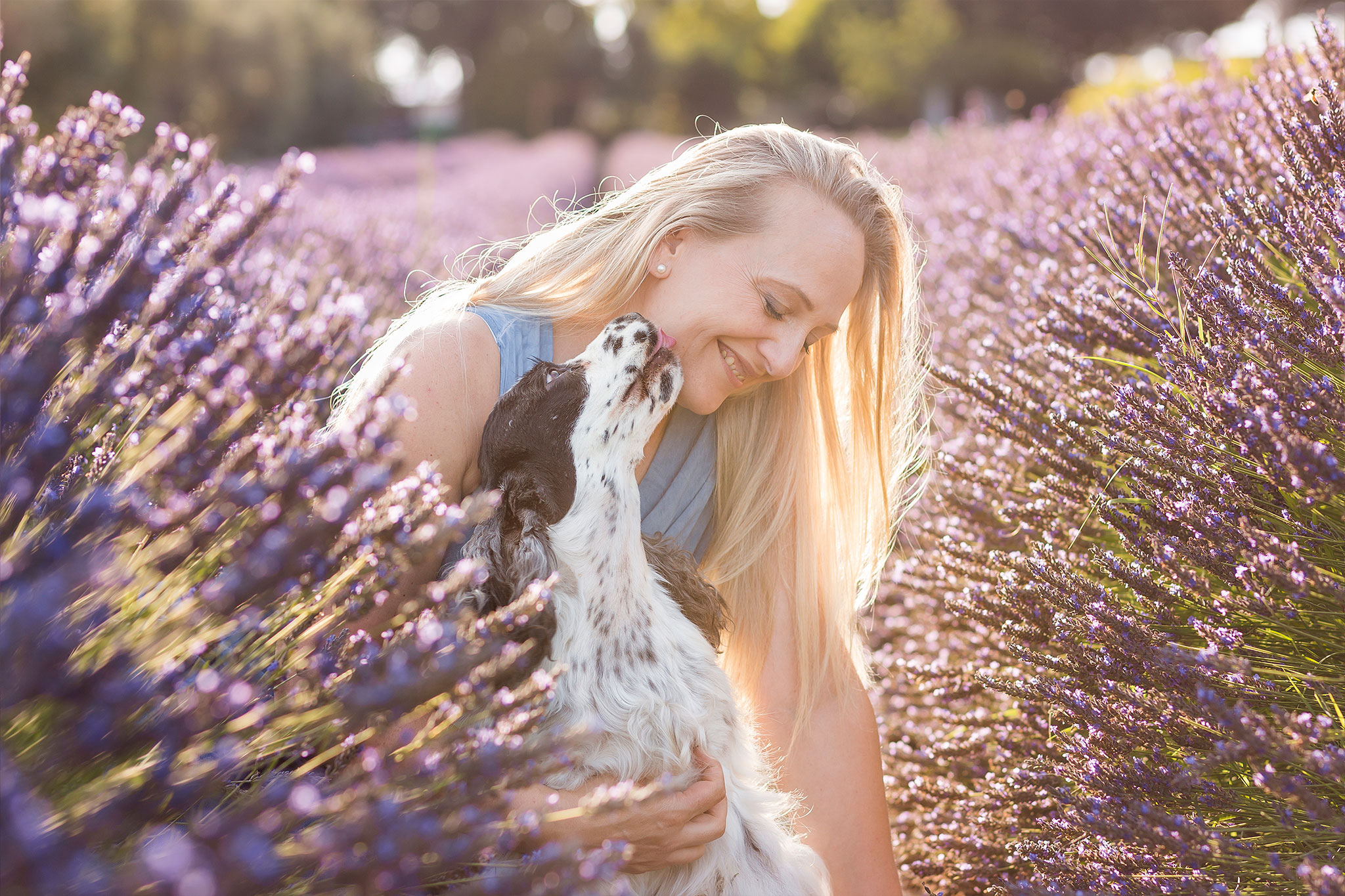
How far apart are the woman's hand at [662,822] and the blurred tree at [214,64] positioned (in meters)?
14.1

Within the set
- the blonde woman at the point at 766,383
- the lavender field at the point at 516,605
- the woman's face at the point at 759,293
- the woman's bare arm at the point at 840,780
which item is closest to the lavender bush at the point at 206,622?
the lavender field at the point at 516,605

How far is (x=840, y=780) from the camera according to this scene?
2758 millimetres

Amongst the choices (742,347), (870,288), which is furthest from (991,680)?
(870,288)

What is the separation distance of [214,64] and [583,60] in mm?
25275

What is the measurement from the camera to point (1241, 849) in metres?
1.61

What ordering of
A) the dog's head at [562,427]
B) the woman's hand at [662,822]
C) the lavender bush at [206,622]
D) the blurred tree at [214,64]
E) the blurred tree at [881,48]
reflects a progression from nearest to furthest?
the lavender bush at [206,622]
the woman's hand at [662,822]
the dog's head at [562,427]
the blurred tree at [214,64]
the blurred tree at [881,48]

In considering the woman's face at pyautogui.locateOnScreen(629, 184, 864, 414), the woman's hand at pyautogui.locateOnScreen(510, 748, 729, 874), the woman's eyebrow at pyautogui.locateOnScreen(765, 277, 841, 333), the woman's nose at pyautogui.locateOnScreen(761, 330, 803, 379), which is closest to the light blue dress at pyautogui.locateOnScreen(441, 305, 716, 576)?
the woman's face at pyautogui.locateOnScreen(629, 184, 864, 414)

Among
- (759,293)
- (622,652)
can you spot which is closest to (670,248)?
(759,293)

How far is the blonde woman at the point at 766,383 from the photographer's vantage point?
266cm

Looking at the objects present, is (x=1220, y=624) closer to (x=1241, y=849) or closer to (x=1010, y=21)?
(x=1241, y=849)

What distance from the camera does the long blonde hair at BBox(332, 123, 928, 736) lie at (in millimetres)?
2822

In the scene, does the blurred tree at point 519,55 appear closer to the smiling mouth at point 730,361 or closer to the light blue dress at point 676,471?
the light blue dress at point 676,471

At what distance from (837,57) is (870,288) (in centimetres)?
3911

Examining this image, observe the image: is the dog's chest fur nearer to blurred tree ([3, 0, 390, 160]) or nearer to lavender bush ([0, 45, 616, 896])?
lavender bush ([0, 45, 616, 896])
